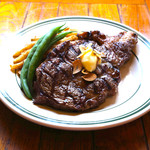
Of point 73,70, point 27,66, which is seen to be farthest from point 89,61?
point 27,66

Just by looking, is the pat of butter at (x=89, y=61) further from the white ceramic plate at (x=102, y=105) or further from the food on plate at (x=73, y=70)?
the white ceramic plate at (x=102, y=105)

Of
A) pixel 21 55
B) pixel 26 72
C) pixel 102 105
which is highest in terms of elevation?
pixel 21 55

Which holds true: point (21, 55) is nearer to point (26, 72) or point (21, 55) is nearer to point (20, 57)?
point (20, 57)

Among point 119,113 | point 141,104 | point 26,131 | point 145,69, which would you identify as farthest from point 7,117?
point 145,69

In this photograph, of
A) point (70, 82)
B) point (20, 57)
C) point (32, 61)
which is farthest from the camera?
point (20, 57)

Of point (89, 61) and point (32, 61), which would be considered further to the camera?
point (32, 61)

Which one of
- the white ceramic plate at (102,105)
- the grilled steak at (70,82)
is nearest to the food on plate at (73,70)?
the grilled steak at (70,82)

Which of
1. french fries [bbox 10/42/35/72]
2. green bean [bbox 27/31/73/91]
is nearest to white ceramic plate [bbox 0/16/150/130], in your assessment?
french fries [bbox 10/42/35/72]
